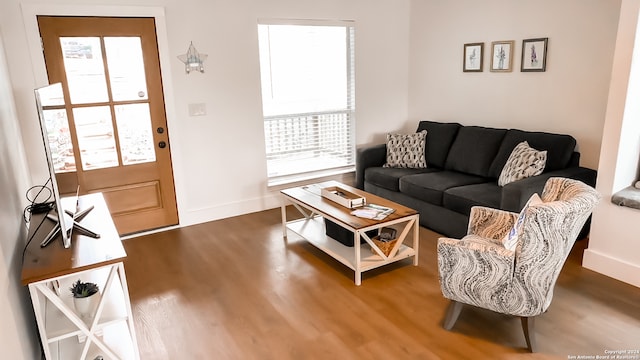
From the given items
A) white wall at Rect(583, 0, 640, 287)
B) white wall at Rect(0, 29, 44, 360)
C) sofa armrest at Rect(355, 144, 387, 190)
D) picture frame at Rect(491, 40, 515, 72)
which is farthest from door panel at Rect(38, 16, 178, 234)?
white wall at Rect(583, 0, 640, 287)

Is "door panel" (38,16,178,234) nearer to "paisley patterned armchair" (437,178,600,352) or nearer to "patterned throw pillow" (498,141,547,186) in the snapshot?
"paisley patterned armchair" (437,178,600,352)

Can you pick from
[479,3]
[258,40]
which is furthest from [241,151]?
[479,3]

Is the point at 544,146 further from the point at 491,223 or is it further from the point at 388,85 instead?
the point at 388,85

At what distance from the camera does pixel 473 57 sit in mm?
4559

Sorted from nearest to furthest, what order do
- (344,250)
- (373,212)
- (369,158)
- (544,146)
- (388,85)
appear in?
(373,212), (344,250), (544,146), (369,158), (388,85)

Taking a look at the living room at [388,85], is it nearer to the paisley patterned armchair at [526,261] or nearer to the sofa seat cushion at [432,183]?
the sofa seat cushion at [432,183]

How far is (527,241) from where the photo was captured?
2.09m

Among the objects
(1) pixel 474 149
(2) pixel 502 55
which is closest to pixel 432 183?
(1) pixel 474 149

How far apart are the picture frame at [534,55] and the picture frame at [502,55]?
134 mm

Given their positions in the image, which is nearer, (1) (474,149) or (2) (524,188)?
(2) (524,188)

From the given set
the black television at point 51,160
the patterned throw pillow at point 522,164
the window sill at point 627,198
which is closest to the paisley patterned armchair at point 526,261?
the window sill at point 627,198

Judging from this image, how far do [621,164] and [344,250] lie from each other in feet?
6.65

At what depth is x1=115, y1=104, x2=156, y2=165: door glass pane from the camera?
3.86 metres

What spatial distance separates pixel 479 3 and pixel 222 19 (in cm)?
259
